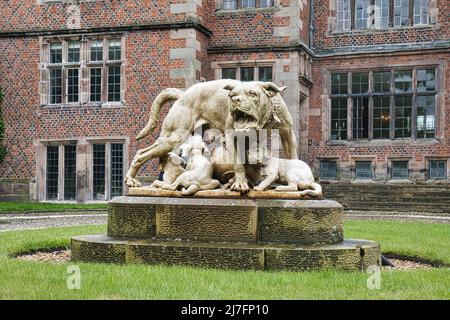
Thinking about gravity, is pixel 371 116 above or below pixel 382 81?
below

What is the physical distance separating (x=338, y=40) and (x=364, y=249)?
16.9m

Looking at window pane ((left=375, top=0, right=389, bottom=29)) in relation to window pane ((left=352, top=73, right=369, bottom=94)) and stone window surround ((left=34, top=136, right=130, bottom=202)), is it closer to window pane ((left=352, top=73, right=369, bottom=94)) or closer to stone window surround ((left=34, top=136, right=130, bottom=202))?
window pane ((left=352, top=73, right=369, bottom=94))

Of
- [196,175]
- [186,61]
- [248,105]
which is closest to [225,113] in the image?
[248,105]

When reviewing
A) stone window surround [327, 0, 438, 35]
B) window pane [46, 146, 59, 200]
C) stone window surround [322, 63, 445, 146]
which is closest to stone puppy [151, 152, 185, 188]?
window pane [46, 146, 59, 200]

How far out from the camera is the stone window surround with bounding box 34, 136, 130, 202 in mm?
21234

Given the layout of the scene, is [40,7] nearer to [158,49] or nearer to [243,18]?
[158,49]

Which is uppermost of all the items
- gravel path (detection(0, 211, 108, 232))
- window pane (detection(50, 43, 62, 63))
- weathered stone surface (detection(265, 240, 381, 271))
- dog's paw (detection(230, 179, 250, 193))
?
window pane (detection(50, 43, 62, 63))

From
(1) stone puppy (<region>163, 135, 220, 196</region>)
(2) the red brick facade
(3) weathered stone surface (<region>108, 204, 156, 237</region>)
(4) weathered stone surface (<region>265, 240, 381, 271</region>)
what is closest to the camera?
(4) weathered stone surface (<region>265, 240, 381, 271</region>)

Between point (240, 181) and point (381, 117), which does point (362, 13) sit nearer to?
point (381, 117)

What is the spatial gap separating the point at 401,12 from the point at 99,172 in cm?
1161

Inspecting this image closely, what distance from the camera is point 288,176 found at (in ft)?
25.5

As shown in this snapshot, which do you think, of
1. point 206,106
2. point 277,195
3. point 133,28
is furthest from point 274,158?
point 133,28

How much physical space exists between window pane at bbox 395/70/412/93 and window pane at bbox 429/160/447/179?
263cm

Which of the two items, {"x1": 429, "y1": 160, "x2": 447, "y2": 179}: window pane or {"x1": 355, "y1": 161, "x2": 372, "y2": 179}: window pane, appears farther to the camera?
{"x1": 355, "y1": 161, "x2": 372, "y2": 179}: window pane
